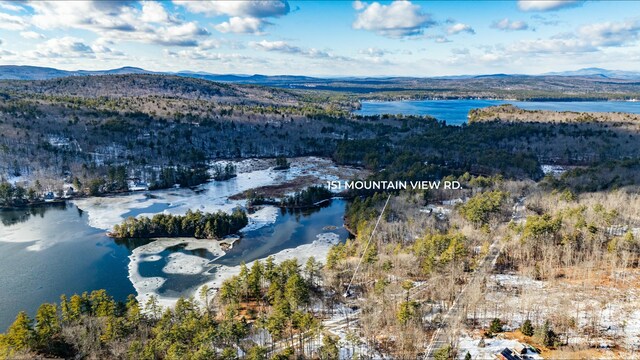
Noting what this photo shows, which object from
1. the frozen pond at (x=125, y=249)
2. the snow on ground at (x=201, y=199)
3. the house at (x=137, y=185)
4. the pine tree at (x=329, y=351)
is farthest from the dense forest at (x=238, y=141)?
the pine tree at (x=329, y=351)

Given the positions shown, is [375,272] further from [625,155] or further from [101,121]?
[101,121]

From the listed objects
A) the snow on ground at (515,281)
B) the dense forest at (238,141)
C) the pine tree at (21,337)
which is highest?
the dense forest at (238,141)

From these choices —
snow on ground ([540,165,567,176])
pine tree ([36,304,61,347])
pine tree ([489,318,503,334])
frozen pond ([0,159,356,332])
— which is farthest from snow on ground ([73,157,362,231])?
snow on ground ([540,165,567,176])

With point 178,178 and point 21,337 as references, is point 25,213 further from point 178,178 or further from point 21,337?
point 21,337

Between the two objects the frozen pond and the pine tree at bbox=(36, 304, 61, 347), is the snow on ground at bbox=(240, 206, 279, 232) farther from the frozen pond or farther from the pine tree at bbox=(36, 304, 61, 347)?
→ the pine tree at bbox=(36, 304, 61, 347)

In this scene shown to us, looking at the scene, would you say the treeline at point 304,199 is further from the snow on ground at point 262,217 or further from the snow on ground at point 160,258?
the snow on ground at point 160,258

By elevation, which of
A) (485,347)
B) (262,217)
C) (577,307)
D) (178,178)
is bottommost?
(262,217)

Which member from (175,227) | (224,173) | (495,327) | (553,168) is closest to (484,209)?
(495,327)
